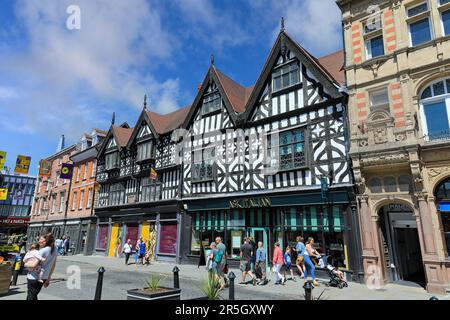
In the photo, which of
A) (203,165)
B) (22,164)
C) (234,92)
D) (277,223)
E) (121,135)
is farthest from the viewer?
(121,135)

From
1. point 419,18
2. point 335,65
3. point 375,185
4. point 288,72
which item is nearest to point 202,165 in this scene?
point 288,72

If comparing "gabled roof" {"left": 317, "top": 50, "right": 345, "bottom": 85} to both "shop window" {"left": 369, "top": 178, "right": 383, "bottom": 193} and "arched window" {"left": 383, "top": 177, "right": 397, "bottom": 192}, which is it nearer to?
"shop window" {"left": 369, "top": 178, "right": 383, "bottom": 193}

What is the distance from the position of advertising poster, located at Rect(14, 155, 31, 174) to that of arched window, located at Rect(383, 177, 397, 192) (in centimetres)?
2125

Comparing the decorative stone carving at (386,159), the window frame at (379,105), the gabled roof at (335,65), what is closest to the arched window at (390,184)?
the decorative stone carving at (386,159)

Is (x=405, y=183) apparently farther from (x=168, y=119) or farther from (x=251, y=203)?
(x=168, y=119)

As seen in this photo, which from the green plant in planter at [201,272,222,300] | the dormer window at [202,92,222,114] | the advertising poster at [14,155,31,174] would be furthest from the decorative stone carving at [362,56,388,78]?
the advertising poster at [14,155,31,174]

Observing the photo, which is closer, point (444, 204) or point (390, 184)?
point (444, 204)

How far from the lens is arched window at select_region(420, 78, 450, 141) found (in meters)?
10.5

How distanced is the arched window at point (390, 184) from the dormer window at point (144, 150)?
15.8 meters

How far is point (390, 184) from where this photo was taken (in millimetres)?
11195

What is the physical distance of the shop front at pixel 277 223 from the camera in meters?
12.2

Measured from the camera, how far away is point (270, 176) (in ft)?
48.8

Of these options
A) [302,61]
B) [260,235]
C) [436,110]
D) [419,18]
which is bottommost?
[260,235]

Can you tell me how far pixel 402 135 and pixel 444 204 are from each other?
2.72 m
